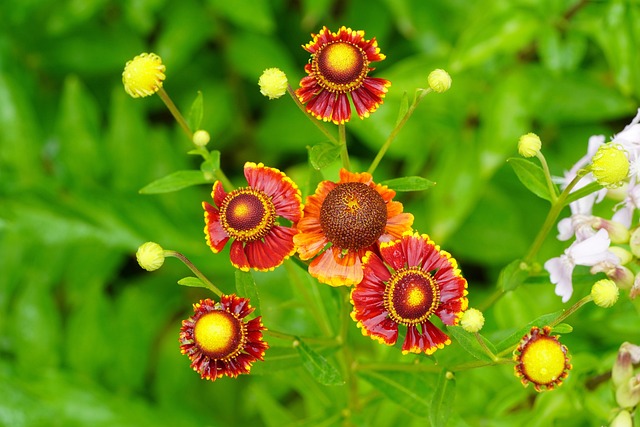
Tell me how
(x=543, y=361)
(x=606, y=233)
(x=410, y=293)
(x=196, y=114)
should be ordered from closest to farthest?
(x=543, y=361) < (x=410, y=293) < (x=606, y=233) < (x=196, y=114)

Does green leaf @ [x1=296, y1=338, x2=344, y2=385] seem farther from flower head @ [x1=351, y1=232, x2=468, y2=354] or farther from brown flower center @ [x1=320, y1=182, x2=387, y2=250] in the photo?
brown flower center @ [x1=320, y1=182, x2=387, y2=250]

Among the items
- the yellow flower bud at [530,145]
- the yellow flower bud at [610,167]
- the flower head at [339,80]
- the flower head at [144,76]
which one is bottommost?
the yellow flower bud at [610,167]

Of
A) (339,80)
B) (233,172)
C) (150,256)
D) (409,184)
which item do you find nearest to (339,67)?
(339,80)

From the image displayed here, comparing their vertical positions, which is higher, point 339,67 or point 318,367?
point 339,67

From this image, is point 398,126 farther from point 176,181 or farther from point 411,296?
point 176,181

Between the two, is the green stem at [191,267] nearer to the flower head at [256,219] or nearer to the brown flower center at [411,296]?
the flower head at [256,219]

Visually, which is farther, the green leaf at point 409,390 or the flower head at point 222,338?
the green leaf at point 409,390

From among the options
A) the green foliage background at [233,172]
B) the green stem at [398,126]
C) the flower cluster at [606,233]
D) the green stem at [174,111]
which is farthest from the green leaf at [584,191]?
the green stem at [174,111]

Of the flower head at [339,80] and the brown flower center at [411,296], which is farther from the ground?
the flower head at [339,80]
